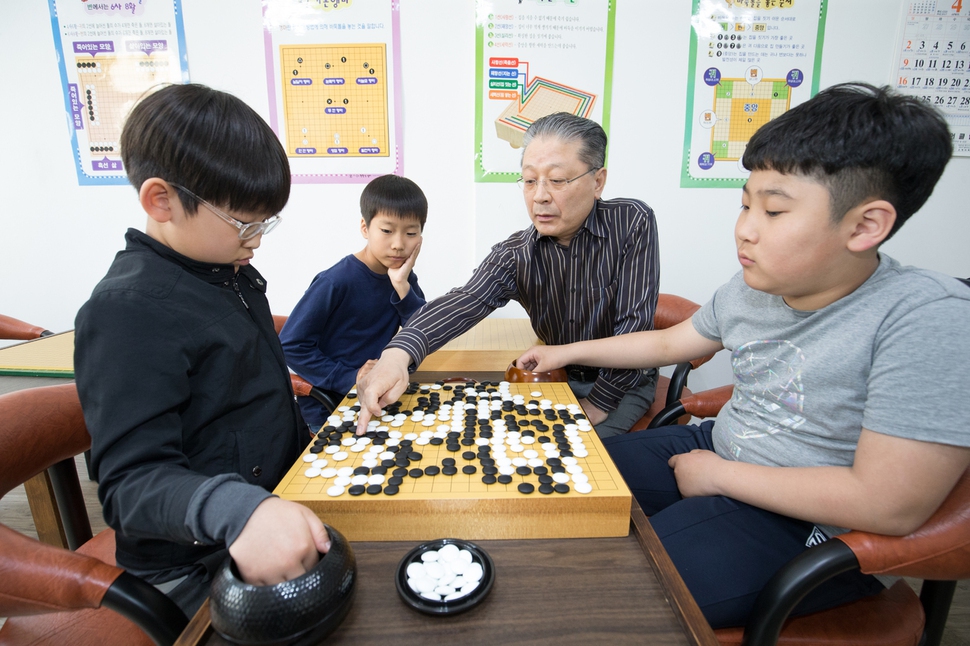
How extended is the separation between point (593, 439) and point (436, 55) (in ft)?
6.97

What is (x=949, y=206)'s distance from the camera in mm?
2506

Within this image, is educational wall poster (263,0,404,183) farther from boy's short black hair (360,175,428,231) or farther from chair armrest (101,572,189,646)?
chair armrest (101,572,189,646)

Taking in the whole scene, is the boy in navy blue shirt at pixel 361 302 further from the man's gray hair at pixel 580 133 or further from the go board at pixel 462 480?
the go board at pixel 462 480

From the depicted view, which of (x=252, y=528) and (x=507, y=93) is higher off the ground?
(x=507, y=93)

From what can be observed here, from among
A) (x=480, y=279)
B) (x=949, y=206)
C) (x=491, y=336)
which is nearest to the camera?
(x=480, y=279)

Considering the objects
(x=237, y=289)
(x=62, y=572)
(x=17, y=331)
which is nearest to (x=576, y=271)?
(x=237, y=289)

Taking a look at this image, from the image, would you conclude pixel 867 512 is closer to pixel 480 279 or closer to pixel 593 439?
pixel 593 439

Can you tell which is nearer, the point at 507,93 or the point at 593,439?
the point at 593,439

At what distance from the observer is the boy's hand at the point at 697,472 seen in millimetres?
929

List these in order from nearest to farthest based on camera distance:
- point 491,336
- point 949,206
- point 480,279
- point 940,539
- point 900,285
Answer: point 940,539
point 900,285
point 480,279
point 491,336
point 949,206

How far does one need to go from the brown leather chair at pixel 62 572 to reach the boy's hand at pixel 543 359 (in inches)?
35.8

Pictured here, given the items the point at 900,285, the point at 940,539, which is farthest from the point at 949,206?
the point at 940,539

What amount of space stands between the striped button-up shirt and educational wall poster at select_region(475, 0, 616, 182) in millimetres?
881

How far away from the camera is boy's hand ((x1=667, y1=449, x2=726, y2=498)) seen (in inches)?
36.6
